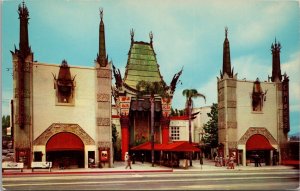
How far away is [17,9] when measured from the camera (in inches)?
938

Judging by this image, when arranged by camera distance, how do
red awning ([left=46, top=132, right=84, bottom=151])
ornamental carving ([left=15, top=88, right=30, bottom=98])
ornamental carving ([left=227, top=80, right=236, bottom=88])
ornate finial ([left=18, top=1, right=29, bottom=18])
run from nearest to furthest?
1. ornate finial ([left=18, top=1, right=29, bottom=18])
2. ornamental carving ([left=15, top=88, right=30, bottom=98])
3. red awning ([left=46, top=132, right=84, bottom=151])
4. ornamental carving ([left=227, top=80, right=236, bottom=88])

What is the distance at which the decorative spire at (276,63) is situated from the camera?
29.6 metres

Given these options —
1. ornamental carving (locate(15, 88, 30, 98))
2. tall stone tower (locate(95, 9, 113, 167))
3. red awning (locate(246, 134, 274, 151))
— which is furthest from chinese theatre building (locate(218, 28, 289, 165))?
ornamental carving (locate(15, 88, 30, 98))

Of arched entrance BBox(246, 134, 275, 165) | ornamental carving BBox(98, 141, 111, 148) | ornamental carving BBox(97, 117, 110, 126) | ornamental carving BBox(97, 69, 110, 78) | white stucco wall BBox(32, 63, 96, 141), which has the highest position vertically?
ornamental carving BBox(97, 69, 110, 78)

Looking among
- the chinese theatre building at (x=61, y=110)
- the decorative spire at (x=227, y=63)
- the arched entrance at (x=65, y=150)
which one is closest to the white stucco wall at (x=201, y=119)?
the decorative spire at (x=227, y=63)

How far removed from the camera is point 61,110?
31188 millimetres

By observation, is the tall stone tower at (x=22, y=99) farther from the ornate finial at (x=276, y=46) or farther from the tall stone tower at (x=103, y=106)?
the ornate finial at (x=276, y=46)

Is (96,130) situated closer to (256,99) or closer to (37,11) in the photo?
(37,11)

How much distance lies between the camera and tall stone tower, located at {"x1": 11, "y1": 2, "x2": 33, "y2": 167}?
29109mm

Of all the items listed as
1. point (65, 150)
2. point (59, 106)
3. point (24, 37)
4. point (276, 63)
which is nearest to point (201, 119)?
point (276, 63)

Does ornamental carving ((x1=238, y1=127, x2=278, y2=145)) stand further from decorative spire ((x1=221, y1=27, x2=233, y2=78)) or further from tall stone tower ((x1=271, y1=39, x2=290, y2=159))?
decorative spire ((x1=221, y1=27, x2=233, y2=78))

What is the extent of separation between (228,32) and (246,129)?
37.3ft

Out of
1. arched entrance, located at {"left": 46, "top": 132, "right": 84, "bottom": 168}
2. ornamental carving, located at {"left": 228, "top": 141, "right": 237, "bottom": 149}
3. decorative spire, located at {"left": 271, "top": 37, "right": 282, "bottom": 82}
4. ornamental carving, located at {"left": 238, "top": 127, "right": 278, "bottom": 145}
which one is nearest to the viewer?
decorative spire, located at {"left": 271, "top": 37, "right": 282, "bottom": 82}

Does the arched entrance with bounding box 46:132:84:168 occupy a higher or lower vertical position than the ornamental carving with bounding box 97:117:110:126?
lower
